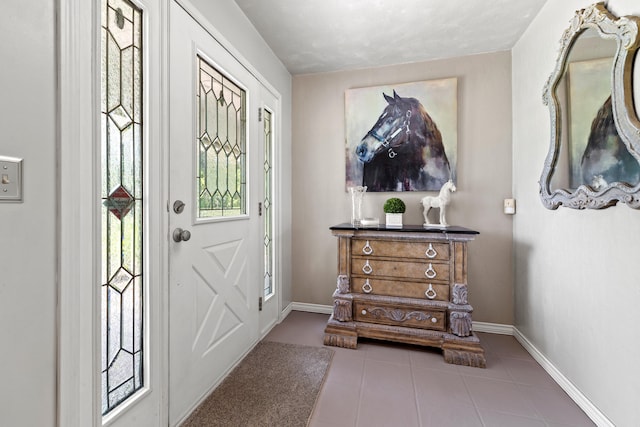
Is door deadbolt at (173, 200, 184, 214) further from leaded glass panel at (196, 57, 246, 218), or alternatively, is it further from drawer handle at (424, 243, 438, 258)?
drawer handle at (424, 243, 438, 258)

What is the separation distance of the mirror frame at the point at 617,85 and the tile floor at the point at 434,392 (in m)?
1.17

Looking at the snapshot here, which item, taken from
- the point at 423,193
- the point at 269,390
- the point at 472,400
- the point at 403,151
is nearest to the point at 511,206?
the point at 423,193

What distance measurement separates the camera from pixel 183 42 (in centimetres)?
148

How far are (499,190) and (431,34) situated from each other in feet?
Result: 4.88

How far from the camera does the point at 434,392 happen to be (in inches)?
67.6

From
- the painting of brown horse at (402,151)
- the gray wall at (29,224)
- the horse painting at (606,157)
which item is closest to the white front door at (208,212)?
the gray wall at (29,224)

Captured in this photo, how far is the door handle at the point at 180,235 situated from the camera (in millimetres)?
1435

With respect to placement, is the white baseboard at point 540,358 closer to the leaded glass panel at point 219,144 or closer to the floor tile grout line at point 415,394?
the floor tile grout line at point 415,394

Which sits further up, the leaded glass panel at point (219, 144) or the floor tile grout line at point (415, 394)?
the leaded glass panel at point (219, 144)

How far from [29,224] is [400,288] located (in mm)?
2145

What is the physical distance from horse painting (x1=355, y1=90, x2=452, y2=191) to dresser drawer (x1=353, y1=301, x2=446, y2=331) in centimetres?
113

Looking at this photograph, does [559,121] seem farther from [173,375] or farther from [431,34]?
[173,375]

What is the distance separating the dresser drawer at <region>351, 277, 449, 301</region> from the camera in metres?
2.14

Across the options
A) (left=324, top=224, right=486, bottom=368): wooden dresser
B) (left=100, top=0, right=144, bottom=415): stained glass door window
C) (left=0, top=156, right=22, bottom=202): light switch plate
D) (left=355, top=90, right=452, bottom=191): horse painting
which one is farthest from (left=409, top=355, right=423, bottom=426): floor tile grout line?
(left=0, top=156, right=22, bottom=202): light switch plate
